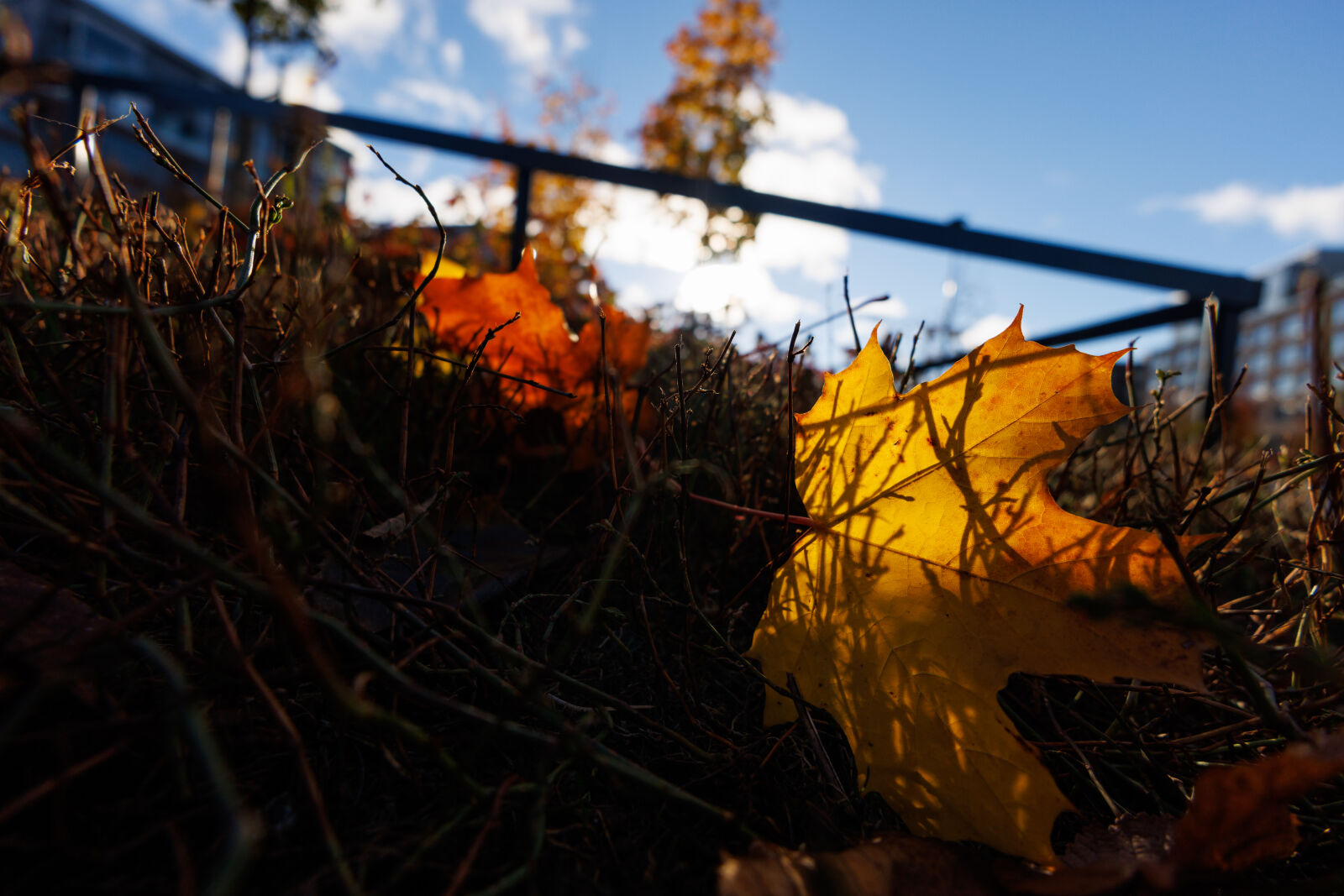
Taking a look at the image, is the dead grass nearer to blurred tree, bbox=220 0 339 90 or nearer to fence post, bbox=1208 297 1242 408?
fence post, bbox=1208 297 1242 408

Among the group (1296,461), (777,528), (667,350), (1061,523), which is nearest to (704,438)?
(777,528)

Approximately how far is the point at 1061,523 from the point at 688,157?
43.9ft

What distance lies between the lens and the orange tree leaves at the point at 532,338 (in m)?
1.09

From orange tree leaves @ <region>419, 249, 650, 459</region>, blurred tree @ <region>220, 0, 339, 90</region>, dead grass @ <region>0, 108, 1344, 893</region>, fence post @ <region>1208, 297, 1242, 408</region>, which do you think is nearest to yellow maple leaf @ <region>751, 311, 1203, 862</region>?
dead grass @ <region>0, 108, 1344, 893</region>

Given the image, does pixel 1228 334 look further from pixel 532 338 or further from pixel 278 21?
pixel 278 21

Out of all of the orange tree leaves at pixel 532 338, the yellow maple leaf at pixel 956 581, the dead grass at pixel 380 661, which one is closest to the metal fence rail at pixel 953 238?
the orange tree leaves at pixel 532 338

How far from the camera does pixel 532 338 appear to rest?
1.12 meters

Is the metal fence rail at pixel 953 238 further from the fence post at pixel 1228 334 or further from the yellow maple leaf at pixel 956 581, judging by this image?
the yellow maple leaf at pixel 956 581

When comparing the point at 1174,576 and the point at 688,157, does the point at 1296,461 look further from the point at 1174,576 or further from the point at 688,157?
the point at 688,157

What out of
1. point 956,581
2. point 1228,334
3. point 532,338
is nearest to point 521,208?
point 532,338

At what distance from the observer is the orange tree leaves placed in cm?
109

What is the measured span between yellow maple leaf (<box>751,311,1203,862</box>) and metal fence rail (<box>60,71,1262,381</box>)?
1.85m

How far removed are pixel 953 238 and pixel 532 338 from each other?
6.81ft

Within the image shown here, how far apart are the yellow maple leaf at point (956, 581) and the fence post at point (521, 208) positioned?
182 cm
